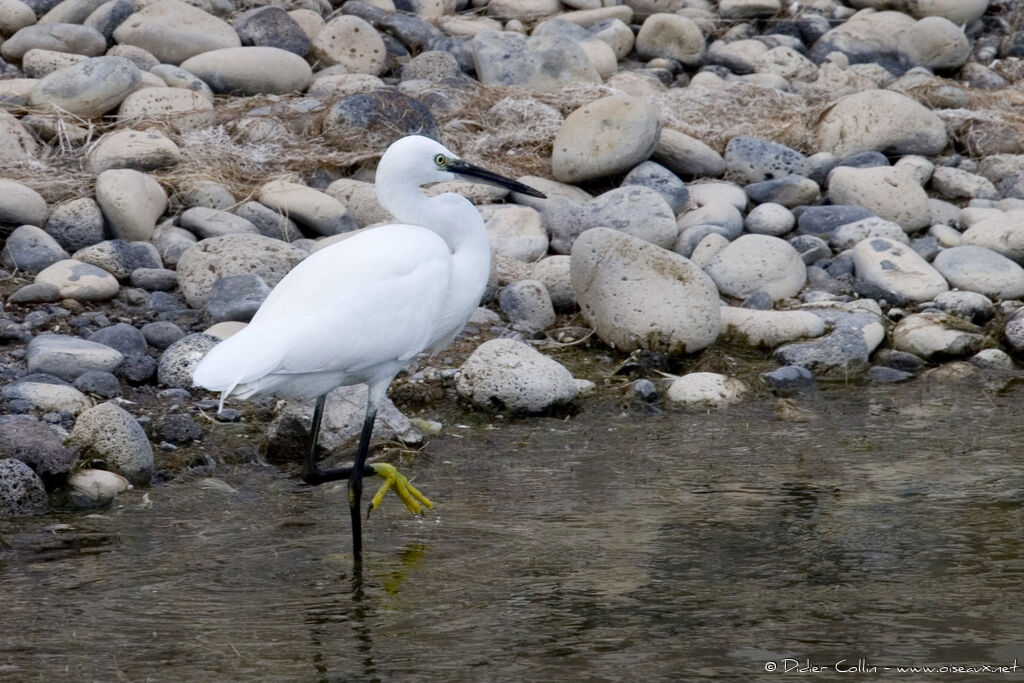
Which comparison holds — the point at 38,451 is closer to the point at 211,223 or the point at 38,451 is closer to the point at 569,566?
the point at 569,566

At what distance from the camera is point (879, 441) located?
6.95m

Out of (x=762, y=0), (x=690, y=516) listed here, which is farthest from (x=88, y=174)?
(x=762, y=0)

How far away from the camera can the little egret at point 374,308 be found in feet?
17.3

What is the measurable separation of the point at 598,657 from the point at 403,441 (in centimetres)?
277

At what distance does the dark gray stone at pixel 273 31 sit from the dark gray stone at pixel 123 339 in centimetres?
524

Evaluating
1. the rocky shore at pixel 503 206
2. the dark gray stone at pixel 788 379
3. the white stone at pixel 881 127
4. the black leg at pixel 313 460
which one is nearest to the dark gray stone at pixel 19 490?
the rocky shore at pixel 503 206

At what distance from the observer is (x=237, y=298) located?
310 inches

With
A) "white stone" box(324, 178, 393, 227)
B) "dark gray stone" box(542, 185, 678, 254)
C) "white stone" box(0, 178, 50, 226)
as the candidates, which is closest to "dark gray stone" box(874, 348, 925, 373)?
"dark gray stone" box(542, 185, 678, 254)

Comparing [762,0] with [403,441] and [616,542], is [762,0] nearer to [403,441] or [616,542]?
[403,441]

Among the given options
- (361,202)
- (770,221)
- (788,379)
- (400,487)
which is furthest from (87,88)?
(400,487)

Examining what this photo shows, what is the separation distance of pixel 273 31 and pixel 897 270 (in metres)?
6.16

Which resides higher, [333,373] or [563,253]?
[333,373]

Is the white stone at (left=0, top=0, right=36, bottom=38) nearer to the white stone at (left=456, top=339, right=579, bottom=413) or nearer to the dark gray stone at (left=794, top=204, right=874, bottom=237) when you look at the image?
the white stone at (left=456, top=339, right=579, bottom=413)

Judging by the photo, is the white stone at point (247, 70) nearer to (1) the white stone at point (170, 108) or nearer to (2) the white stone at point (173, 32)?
(2) the white stone at point (173, 32)
